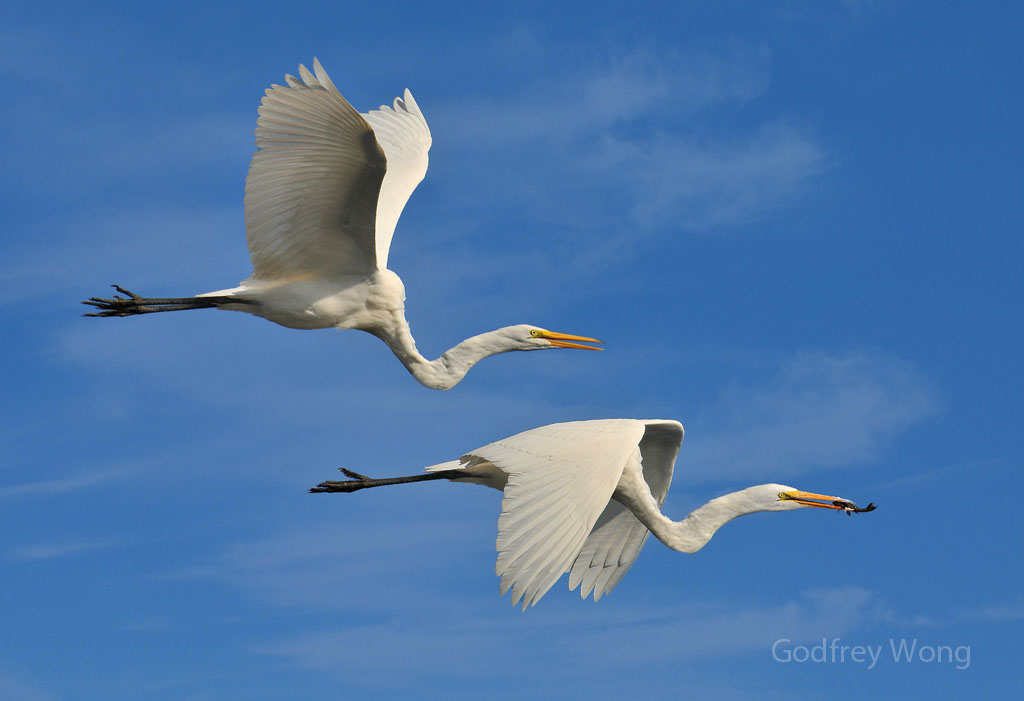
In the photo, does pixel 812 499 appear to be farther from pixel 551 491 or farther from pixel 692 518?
pixel 551 491

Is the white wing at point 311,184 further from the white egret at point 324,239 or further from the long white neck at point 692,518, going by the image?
the long white neck at point 692,518

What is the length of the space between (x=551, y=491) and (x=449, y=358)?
3357 millimetres

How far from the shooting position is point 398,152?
48.6 ft

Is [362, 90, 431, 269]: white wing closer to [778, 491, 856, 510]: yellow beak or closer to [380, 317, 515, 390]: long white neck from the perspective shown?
[380, 317, 515, 390]: long white neck

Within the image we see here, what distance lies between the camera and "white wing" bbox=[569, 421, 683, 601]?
12891 millimetres

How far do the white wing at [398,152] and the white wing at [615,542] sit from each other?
136 inches

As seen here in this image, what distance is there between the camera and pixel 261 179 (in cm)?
1126

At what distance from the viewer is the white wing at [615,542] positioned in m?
12.9

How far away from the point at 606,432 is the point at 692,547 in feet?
6.42

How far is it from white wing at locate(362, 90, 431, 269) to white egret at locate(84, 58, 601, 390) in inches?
1.0

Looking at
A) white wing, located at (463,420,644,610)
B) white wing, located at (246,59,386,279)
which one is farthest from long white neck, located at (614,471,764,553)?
white wing, located at (246,59,386,279)

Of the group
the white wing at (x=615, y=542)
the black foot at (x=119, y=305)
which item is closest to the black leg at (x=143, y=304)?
the black foot at (x=119, y=305)

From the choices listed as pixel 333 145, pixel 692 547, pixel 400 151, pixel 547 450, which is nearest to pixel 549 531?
pixel 547 450

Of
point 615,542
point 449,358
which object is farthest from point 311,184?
point 615,542
